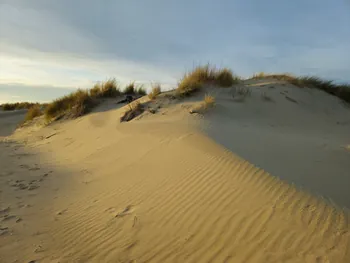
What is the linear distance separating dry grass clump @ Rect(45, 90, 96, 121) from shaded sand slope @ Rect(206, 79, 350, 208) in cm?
520

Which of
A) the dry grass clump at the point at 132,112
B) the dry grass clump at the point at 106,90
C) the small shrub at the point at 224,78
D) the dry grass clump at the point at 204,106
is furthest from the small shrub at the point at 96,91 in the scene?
the dry grass clump at the point at 204,106

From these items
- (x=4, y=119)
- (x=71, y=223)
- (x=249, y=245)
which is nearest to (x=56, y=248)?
(x=71, y=223)

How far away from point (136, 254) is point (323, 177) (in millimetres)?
2750

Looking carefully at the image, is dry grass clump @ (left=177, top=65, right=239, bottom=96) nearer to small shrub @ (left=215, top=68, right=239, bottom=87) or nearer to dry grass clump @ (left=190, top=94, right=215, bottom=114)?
small shrub @ (left=215, top=68, right=239, bottom=87)

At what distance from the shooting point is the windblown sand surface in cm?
294

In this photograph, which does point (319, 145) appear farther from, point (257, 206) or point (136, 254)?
point (136, 254)

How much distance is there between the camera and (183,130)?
251 inches

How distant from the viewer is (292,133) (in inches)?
297

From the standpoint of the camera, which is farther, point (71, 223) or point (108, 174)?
point (108, 174)

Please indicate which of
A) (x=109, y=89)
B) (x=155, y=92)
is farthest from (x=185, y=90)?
(x=109, y=89)

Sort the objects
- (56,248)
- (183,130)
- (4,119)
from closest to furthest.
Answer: (56,248), (183,130), (4,119)

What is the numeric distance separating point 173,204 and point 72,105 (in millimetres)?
9897

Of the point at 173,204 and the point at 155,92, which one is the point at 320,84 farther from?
the point at 173,204

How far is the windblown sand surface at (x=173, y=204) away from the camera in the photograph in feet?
9.64
